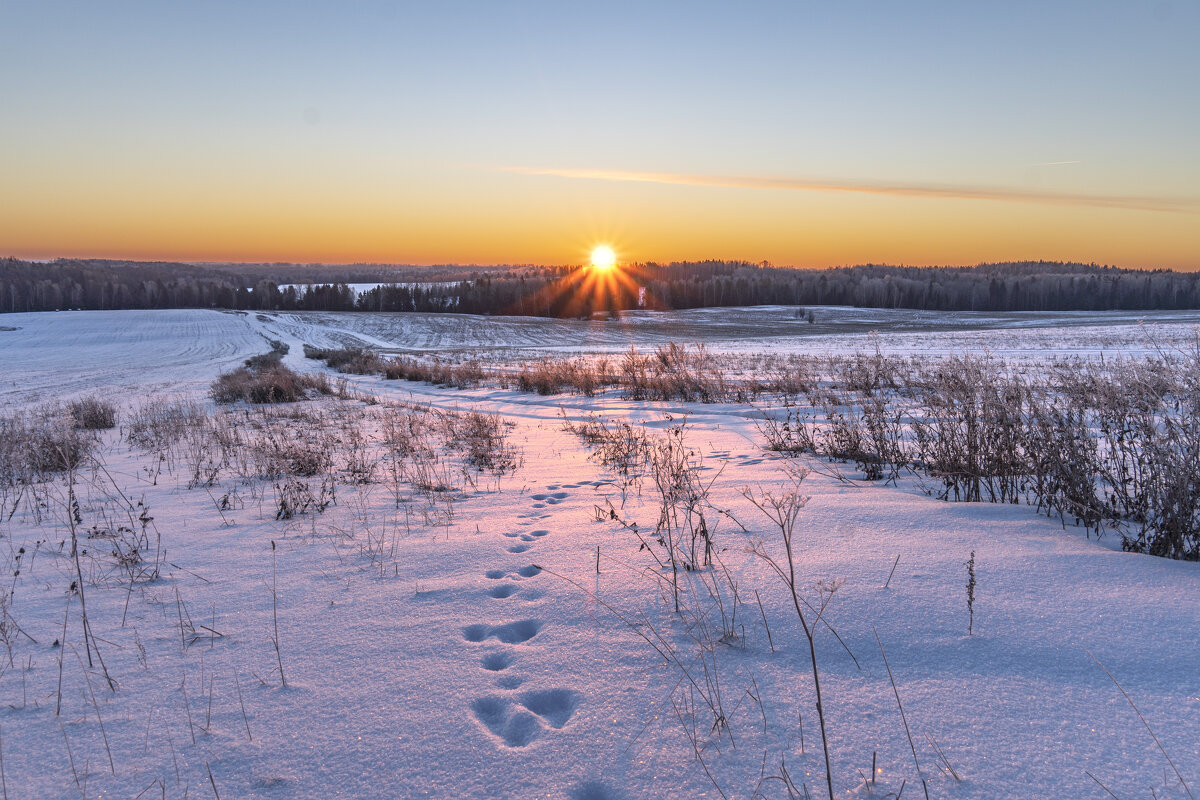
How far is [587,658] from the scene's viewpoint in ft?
8.66

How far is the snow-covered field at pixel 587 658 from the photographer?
6.41ft

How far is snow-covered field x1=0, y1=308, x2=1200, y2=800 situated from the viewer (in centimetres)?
196

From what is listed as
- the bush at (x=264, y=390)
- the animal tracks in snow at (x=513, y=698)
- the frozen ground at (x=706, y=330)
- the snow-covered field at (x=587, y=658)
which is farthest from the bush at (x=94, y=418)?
the frozen ground at (x=706, y=330)

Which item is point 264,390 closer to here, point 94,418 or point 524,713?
point 94,418

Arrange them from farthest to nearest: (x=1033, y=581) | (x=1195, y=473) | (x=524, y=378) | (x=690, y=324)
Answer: (x=690, y=324), (x=524, y=378), (x=1195, y=473), (x=1033, y=581)

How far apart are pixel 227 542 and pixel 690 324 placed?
66935 mm

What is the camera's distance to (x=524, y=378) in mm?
16438

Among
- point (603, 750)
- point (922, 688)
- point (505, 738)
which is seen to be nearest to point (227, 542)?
point (505, 738)

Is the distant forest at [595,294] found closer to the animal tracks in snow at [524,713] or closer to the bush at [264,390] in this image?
the bush at [264,390]

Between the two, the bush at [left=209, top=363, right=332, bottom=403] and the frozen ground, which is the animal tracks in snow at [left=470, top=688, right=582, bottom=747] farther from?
the frozen ground

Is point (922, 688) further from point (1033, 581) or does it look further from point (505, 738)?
point (505, 738)

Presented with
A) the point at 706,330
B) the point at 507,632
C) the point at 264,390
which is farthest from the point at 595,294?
the point at 507,632

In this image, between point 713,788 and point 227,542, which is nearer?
point 713,788

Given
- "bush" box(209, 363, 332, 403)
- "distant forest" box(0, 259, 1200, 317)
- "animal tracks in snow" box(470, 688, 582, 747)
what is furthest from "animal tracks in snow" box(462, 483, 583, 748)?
"distant forest" box(0, 259, 1200, 317)
